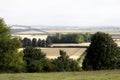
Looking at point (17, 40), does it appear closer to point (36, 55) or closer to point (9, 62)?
point (9, 62)

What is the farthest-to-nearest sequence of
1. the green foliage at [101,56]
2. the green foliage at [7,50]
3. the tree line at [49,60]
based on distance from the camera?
1. the green foliage at [101,56]
2. the tree line at [49,60]
3. the green foliage at [7,50]

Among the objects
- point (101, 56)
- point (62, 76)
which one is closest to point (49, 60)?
point (101, 56)

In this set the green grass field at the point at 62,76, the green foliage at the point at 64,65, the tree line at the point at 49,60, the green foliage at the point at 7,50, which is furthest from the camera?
the green foliage at the point at 64,65

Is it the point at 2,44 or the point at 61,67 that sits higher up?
the point at 2,44

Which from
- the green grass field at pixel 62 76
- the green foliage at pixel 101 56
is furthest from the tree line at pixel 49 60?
the green grass field at pixel 62 76

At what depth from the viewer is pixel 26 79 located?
75.2 ft

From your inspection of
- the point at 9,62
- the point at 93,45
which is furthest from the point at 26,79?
the point at 93,45

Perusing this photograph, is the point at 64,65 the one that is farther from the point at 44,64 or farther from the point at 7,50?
the point at 7,50

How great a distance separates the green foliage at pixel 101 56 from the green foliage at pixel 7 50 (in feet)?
42.8

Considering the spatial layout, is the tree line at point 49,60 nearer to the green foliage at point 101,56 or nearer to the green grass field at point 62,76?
the green foliage at point 101,56

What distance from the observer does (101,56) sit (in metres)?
57.2

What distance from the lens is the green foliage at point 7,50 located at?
4578 cm

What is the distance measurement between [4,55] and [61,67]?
39.4ft

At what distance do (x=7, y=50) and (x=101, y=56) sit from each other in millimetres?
16868
